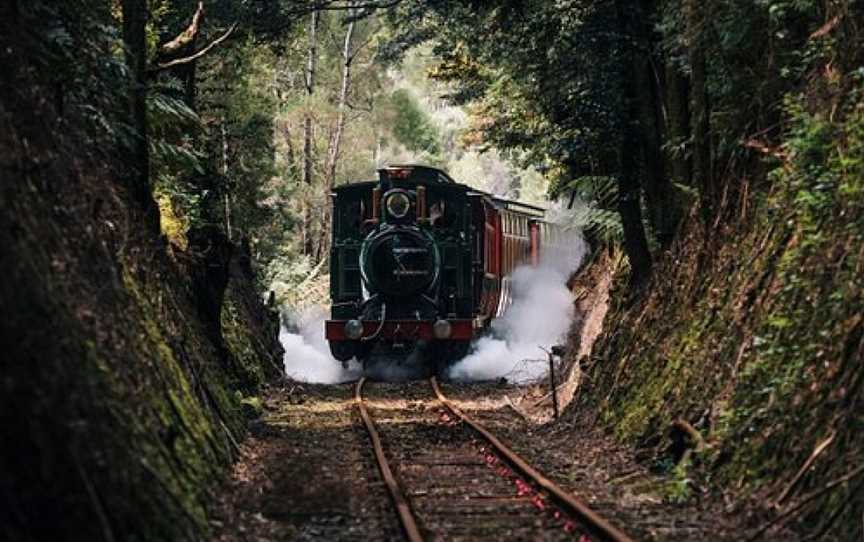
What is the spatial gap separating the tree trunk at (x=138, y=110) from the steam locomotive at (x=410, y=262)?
9304 mm

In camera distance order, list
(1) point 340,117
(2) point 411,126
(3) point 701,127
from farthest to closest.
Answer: (2) point 411,126
(1) point 340,117
(3) point 701,127

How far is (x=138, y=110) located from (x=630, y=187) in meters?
5.75

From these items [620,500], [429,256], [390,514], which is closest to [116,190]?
[390,514]

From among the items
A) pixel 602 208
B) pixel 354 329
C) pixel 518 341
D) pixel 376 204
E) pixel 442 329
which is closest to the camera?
pixel 602 208

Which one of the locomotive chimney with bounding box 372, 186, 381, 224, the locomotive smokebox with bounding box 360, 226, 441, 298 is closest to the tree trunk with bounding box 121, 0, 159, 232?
the locomotive smokebox with bounding box 360, 226, 441, 298

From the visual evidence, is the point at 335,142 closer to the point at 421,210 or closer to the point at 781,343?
the point at 421,210

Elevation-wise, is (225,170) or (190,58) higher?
(190,58)

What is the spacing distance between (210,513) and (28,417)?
342 cm

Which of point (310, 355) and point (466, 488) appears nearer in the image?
point (466, 488)

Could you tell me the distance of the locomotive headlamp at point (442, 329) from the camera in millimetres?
21234

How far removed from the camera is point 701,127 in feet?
42.5

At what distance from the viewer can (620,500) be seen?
9.80m

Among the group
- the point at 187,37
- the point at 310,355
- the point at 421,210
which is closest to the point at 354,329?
the point at 421,210

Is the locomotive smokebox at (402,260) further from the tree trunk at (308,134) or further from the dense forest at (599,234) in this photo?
the tree trunk at (308,134)
